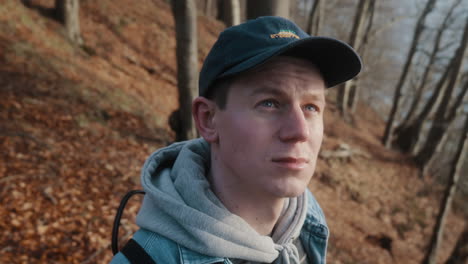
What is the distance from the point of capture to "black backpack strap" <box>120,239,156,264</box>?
133 centimetres

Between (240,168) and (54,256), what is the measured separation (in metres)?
3.20

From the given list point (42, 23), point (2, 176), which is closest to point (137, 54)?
point (42, 23)

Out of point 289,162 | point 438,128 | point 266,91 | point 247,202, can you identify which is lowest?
point 438,128

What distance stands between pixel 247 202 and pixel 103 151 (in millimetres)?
4739

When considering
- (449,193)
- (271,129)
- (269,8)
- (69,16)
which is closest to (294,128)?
(271,129)

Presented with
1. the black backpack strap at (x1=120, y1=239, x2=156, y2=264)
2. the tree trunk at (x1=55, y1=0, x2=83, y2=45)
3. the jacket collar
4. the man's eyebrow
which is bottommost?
the tree trunk at (x1=55, y1=0, x2=83, y2=45)

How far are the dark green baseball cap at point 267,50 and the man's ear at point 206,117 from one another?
0.22ft

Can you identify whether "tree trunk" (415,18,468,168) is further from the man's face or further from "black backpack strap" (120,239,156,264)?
"black backpack strap" (120,239,156,264)

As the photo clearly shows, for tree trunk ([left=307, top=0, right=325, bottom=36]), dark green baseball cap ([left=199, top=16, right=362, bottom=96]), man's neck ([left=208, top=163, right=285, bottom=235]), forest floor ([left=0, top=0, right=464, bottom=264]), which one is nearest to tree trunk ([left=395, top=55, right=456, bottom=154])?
forest floor ([left=0, top=0, right=464, bottom=264])

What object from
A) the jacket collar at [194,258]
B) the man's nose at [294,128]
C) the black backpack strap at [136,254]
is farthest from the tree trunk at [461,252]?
the black backpack strap at [136,254]

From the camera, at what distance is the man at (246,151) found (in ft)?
4.54

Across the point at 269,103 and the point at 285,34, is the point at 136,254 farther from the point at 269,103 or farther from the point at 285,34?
the point at 285,34

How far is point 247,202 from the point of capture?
154 cm

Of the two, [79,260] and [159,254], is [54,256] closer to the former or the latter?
[79,260]
